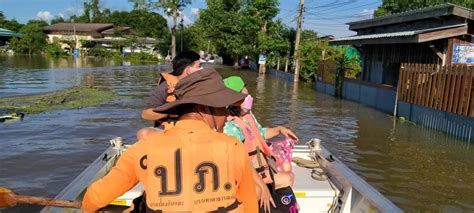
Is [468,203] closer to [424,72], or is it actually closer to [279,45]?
[424,72]

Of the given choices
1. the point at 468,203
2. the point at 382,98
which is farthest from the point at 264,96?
the point at 468,203

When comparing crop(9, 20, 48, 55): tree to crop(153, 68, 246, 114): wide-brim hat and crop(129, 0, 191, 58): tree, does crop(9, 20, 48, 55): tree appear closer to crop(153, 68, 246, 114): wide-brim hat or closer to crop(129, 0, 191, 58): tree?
crop(129, 0, 191, 58): tree

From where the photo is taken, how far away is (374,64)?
2109 centimetres

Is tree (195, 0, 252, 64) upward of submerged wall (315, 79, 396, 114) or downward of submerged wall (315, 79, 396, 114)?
upward

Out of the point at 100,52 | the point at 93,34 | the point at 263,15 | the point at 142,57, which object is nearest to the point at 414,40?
the point at 263,15

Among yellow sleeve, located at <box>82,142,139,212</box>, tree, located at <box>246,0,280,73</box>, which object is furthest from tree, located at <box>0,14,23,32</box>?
yellow sleeve, located at <box>82,142,139,212</box>

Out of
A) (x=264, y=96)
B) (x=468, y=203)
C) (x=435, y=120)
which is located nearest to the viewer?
(x=468, y=203)

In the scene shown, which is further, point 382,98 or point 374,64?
point 374,64

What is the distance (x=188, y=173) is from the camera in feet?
5.85

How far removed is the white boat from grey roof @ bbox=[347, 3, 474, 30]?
1150cm

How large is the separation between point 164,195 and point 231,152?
13.1 inches

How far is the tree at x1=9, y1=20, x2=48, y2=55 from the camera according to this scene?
74.6m

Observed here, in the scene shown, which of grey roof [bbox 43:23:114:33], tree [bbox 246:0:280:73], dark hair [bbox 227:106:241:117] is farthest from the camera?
grey roof [bbox 43:23:114:33]

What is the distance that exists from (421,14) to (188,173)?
676 inches
